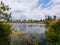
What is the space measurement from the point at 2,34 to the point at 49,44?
396 centimetres

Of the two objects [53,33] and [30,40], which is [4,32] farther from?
[53,33]

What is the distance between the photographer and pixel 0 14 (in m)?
18.0

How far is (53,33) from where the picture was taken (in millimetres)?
20125

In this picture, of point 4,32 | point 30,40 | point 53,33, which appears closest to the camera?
point 4,32

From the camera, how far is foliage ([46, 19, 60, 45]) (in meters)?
19.9

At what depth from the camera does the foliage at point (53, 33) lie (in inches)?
782

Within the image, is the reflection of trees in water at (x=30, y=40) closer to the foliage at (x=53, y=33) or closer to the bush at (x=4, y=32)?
the foliage at (x=53, y=33)

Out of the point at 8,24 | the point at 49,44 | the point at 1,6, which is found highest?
the point at 1,6

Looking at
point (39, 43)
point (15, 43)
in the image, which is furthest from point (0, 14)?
point (39, 43)

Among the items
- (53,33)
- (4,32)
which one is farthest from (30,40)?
(4,32)

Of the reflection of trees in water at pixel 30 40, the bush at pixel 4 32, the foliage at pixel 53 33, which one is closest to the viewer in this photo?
the bush at pixel 4 32

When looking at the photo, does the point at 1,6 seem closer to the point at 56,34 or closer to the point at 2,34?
the point at 2,34

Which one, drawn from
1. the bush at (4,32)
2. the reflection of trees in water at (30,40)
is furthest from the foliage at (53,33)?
the bush at (4,32)

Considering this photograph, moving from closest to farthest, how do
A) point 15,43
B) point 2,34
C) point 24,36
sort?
point 2,34 → point 15,43 → point 24,36
